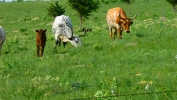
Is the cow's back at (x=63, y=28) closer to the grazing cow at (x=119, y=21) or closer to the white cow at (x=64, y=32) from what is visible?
the white cow at (x=64, y=32)

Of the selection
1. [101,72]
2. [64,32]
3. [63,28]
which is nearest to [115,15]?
[63,28]

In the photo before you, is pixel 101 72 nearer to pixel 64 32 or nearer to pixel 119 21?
pixel 64 32

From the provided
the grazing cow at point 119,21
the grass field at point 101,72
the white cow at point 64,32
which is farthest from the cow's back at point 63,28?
the grazing cow at point 119,21

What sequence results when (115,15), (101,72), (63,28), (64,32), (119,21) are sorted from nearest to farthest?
(101,72) < (64,32) < (63,28) < (119,21) < (115,15)

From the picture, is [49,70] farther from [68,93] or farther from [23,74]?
[68,93]

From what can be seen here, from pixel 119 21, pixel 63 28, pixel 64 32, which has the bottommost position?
pixel 64 32

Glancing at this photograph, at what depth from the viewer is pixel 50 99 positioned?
8500mm

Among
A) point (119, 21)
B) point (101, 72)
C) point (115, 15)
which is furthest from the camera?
point (115, 15)

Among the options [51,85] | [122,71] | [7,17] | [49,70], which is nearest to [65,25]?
[49,70]

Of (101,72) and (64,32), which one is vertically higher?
(101,72)

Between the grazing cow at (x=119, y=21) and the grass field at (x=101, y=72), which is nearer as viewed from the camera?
the grass field at (x=101, y=72)

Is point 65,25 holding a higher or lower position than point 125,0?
higher

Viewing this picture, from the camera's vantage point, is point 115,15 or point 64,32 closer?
point 64,32

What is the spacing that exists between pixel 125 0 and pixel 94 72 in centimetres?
5881
